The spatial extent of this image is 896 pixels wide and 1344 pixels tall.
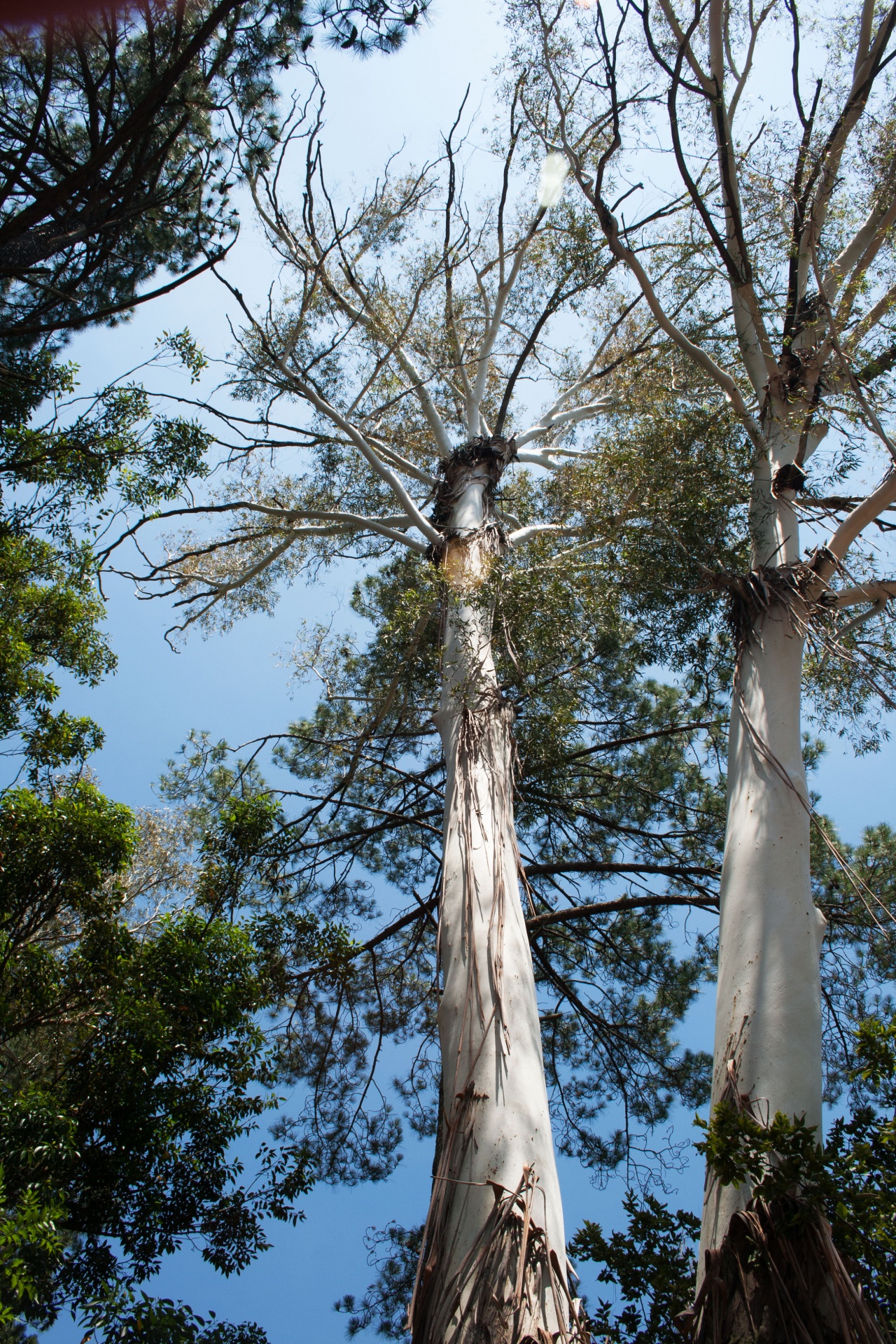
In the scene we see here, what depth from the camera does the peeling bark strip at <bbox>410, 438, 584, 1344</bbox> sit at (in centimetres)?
261

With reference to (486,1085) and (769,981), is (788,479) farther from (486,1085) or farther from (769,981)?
(486,1085)

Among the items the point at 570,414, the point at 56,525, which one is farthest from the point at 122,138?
the point at 570,414

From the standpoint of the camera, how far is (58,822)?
12.2ft

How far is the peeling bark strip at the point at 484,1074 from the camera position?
2.61 meters

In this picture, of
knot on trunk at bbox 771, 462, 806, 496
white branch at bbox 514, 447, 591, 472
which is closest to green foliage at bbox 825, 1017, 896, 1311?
knot on trunk at bbox 771, 462, 806, 496

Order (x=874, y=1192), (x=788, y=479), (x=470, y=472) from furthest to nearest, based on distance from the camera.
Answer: (x=470, y=472) → (x=788, y=479) → (x=874, y=1192)

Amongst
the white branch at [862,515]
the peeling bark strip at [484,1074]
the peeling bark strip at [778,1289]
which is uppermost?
the white branch at [862,515]

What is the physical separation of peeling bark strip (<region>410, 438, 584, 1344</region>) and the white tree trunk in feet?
1.83

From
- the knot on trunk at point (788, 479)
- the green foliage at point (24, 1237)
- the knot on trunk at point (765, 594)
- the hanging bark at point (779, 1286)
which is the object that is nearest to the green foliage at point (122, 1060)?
the green foliage at point (24, 1237)

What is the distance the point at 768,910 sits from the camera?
122 inches

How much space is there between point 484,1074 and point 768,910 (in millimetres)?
1223

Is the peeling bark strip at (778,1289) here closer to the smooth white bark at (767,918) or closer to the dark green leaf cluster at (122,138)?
the smooth white bark at (767,918)

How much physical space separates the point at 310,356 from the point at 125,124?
3700 millimetres

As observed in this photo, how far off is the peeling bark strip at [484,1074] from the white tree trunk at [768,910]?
0.56m
